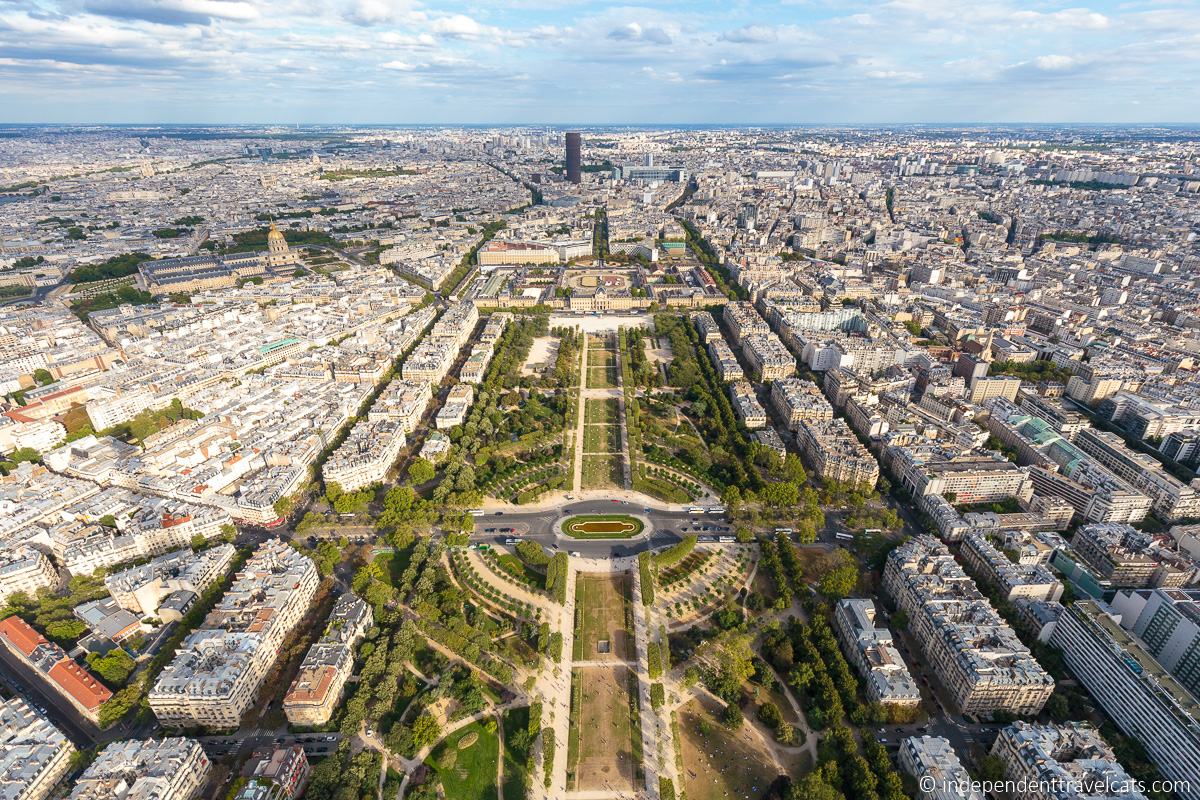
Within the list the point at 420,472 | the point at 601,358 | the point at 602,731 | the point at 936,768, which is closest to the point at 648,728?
the point at 602,731

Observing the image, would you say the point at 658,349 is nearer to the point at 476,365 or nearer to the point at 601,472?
the point at 476,365

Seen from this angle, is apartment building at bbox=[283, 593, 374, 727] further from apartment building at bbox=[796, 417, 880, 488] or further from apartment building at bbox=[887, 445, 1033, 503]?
apartment building at bbox=[887, 445, 1033, 503]

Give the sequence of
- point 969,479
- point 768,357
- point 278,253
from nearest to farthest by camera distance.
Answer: point 969,479 < point 768,357 < point 278,253

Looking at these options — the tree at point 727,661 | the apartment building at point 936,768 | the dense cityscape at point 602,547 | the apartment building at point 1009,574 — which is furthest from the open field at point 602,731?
the apartment building at point 1009,574

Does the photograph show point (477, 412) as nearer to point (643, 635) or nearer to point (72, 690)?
point (643, 635)

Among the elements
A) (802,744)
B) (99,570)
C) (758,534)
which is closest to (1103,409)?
(758,534)

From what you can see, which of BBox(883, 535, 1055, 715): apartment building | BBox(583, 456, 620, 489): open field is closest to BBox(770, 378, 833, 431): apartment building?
BBox(583, 456, 620, 489): open field

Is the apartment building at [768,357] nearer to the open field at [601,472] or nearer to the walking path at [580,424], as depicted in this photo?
the walking path at [580,424]
